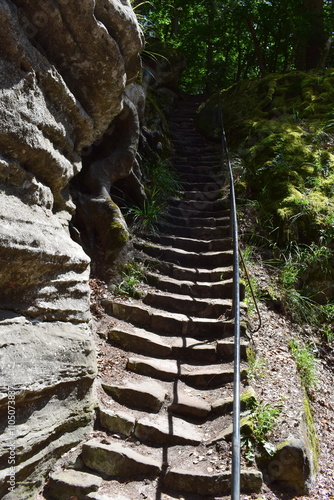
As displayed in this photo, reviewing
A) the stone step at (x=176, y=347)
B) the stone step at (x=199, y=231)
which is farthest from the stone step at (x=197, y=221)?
the stone step at (x=176, y=347)

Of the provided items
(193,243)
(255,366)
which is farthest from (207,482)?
(193,243)

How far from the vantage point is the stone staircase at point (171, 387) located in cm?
273

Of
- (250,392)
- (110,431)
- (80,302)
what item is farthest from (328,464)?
(80,302)

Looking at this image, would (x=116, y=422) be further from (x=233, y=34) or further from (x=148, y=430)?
(x=233, y=34)

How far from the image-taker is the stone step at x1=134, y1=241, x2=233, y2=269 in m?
5.30

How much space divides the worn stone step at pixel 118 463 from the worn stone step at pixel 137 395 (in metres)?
0.55

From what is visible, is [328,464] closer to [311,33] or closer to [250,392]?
[250,392]

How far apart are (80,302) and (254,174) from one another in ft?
15.0

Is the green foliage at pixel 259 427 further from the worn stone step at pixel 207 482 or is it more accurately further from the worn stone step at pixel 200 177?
the worn stone step at pixel 200 177

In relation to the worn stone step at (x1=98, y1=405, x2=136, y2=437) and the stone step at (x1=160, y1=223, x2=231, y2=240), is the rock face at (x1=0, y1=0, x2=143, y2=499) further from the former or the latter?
the stone step at (x1=160, y1=223, x2=231, y2=240)

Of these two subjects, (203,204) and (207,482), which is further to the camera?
(203,204)

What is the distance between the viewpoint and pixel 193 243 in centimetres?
565

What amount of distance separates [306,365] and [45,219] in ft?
10.1

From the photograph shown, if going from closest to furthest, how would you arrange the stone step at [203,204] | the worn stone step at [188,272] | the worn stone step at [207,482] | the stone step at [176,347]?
the worn stone step at [207,482] < the stone step at [176,347] < the worn stone step at [188,272] < the stone step at [203,204]
